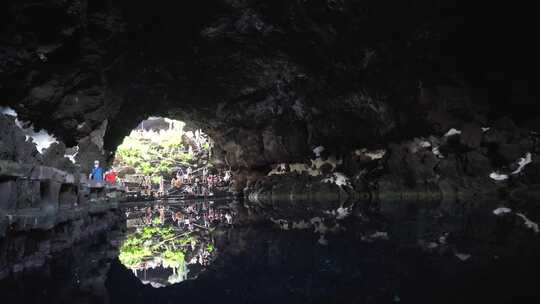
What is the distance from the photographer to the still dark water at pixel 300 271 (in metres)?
2.64

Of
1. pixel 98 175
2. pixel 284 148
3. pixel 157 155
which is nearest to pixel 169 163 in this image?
pixel 157 155

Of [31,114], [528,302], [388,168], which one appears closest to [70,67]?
[31,114]

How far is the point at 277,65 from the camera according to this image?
16.8 m

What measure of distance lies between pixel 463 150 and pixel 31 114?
18.2 m

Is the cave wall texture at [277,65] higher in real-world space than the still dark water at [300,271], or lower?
higher

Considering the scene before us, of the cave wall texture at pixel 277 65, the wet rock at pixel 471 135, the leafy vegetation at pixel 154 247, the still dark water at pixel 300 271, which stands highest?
the cave wall texture at pixel 277 65

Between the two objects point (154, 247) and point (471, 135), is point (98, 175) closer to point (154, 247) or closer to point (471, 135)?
point (154, 247)

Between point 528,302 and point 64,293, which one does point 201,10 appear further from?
point 528,302

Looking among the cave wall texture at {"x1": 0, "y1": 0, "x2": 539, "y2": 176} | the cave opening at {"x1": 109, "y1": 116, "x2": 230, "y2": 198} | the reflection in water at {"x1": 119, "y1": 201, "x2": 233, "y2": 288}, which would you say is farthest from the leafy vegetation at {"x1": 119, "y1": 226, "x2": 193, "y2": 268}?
the cave opening at {"x1": 109, "y1": 116, "x2": 230, "y2": 198}

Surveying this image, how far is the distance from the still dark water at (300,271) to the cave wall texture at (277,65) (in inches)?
296

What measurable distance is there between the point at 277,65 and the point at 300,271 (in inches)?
556

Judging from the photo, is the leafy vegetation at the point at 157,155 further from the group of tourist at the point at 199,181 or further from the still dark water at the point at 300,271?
the still dark water at the point at 300,271

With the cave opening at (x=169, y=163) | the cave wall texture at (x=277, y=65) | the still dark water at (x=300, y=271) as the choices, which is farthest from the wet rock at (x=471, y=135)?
the cave opening at (x=169, y=163)

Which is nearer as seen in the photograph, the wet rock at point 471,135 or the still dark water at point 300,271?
the still dark water at point 300,271
